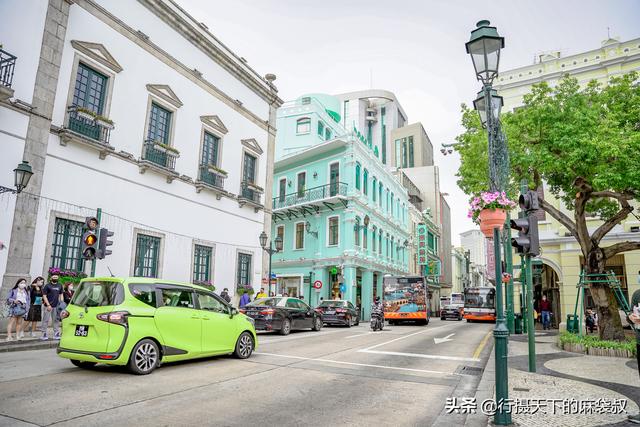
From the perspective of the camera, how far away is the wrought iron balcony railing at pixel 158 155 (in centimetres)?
1698

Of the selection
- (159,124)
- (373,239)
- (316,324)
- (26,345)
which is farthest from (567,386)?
(373,239)

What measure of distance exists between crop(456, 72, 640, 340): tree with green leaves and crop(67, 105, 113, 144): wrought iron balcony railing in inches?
528

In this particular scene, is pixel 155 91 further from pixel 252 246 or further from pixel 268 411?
pixel 268 411

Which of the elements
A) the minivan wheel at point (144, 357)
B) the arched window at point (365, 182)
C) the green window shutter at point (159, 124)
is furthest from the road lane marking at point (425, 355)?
the arched window at point (365, 182)

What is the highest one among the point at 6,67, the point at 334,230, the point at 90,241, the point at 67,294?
the point at 6,67

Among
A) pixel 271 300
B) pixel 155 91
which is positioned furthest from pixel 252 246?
pixel 155 91

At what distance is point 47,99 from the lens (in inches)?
522

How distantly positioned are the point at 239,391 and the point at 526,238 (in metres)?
5.13

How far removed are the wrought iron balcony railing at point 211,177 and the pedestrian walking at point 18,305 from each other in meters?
9.59

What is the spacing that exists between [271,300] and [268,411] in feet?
38.8

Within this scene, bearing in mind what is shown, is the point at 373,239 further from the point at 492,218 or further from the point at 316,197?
the point at 492,218

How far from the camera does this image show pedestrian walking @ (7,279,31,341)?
10766mm

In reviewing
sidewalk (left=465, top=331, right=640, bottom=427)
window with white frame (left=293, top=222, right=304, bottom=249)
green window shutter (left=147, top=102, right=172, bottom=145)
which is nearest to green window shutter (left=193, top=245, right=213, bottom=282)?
green window shutter (left=147, top=102, right=172, bottom=145)

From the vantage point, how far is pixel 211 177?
20.3 meters
